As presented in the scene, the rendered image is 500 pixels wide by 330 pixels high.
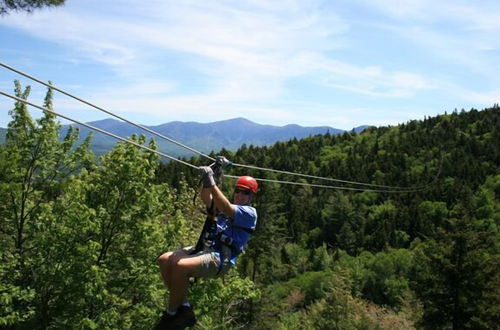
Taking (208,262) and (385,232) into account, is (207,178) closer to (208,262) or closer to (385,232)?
(208,262)

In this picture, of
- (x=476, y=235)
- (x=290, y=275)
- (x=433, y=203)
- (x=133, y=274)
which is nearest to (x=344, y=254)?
(x=290, y=275)

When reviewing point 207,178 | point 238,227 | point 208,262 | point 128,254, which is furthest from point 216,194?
point 128,254

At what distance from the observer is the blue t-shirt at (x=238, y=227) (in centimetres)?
558

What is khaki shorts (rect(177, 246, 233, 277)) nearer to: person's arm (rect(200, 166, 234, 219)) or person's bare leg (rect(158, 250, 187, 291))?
person's bare leg (rect(158, 250, 187, 291))

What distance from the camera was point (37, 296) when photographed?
13.0 metres

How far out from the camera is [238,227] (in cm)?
568

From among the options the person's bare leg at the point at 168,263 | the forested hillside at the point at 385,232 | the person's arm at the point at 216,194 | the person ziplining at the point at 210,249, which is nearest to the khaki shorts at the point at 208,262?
the person ziplining at the point at 210,249

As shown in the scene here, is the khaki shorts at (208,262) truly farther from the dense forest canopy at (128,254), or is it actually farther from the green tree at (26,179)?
the green tree at (26,179)

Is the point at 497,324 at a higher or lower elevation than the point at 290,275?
higher

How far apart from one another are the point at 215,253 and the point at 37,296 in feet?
31.4

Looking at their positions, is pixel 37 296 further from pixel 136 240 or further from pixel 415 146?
pixel 415 146

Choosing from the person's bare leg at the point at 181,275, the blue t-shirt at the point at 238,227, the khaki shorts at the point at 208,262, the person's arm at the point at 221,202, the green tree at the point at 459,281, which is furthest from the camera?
the green tree at the point at 459,281

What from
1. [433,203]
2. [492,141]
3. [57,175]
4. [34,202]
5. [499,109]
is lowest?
[433,203]

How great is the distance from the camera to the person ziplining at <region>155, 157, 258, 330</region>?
208 inches
